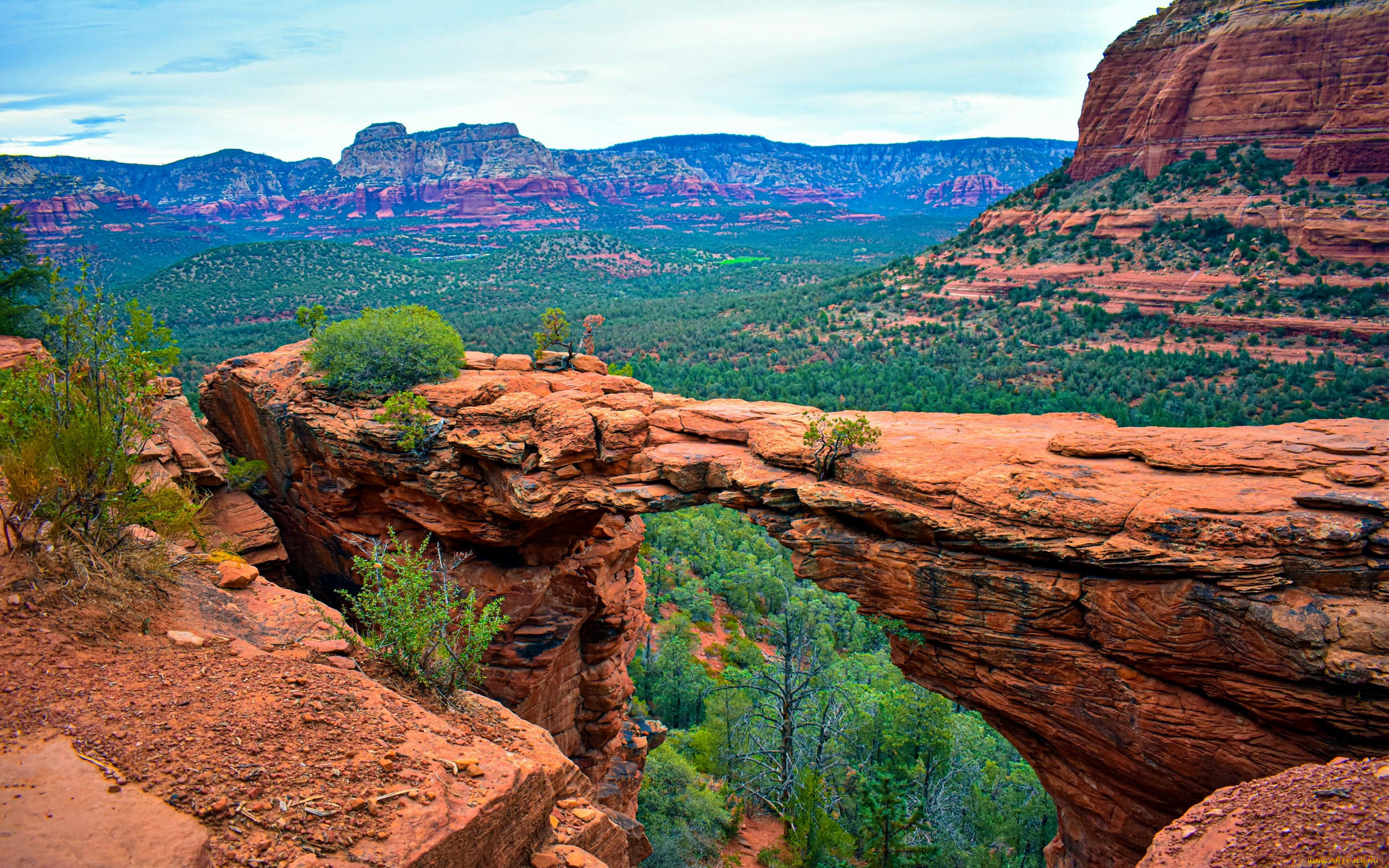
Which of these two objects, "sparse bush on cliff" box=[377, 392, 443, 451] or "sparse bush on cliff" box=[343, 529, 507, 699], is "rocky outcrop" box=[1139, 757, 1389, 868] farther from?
"sparse bush on cliff" box=[377, 392, 443, 451]

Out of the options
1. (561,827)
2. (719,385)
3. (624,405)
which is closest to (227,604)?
(561,827)

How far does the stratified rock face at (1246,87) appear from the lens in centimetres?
4544

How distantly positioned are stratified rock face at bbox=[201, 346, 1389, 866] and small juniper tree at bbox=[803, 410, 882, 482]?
262 mm

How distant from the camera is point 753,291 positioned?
86500mm

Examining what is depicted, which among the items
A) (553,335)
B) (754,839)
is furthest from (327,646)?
(754,839)

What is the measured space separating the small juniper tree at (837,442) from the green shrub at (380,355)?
8039 millimetres

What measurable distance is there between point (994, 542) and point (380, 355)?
496 inches

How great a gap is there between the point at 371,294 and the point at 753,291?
44.7 metres

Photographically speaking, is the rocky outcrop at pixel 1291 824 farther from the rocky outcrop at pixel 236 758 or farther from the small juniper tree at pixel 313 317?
the small juniper tree at pixel 313 317

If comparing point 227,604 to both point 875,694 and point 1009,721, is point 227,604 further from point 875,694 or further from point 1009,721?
point 875,694

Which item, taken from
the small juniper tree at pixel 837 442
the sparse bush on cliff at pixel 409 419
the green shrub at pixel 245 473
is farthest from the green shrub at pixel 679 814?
the green shrub at pixel 245 473

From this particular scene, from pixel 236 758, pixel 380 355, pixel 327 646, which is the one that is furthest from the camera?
pixel 380 355

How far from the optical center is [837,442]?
11.7 m

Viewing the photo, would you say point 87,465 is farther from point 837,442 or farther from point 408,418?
point 837,442
